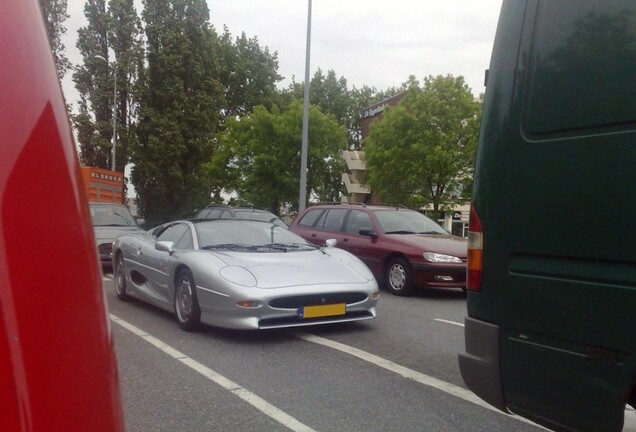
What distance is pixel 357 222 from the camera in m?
11.0

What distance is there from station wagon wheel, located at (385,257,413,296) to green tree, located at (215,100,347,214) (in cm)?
2085

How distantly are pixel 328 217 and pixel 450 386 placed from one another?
288 inches

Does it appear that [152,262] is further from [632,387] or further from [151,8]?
[151,8]

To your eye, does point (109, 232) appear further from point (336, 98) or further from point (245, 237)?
point (336, 98)

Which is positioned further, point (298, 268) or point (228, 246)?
point (228, 246)

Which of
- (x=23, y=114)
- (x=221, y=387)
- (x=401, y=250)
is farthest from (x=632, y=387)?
(x=401, y=250)

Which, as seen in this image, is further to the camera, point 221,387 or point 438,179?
point 438,179

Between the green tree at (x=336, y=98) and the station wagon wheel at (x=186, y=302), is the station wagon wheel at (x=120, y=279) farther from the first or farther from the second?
the green tree at (x=336, y=98)

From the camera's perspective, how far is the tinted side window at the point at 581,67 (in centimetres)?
215

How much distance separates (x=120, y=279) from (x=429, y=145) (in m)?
26.7

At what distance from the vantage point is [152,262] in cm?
750

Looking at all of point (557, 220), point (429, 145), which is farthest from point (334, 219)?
point (429, 145)

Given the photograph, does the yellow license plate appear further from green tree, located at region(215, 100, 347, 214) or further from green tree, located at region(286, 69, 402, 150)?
green tree, located at region(286, 69, 402, 150)

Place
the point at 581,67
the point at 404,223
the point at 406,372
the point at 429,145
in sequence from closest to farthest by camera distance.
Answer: the point at 581,67 < the point at 406,372 < the point at 404,223 < the point at 429,145
